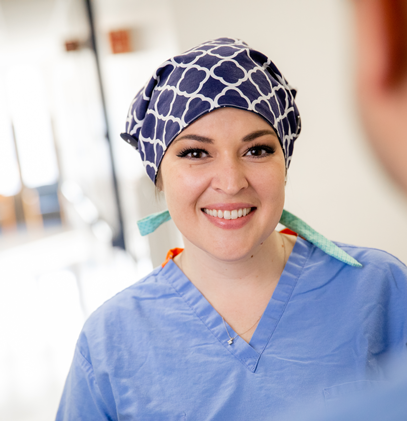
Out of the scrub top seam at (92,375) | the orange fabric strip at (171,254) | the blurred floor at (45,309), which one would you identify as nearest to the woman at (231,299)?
the scrub top seam at (92,375)

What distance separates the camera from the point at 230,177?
3.07ft

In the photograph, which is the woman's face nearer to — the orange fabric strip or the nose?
the nose

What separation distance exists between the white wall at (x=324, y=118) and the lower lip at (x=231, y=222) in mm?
419

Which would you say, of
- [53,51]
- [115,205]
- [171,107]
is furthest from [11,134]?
[171,107]

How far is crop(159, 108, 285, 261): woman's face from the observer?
3.16 feet

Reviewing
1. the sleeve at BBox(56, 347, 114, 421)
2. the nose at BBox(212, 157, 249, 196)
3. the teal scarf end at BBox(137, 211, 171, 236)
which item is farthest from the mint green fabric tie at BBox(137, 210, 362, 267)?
the sleeve at BBox(56, 347, 114, 421)

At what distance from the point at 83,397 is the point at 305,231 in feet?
2.17

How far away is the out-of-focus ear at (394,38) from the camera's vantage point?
960 mm

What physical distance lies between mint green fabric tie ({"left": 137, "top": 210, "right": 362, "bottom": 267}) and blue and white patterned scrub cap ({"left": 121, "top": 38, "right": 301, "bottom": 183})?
177mm

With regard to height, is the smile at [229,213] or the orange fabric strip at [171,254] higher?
the smile at [229,213]

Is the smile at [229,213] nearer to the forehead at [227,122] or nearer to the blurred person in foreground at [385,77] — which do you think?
the forehead at [227,122]

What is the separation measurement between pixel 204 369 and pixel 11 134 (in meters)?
8.78

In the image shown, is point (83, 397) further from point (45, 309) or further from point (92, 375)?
point (45, 309)

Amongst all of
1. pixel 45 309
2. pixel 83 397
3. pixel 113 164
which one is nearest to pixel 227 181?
pixel 83 397
